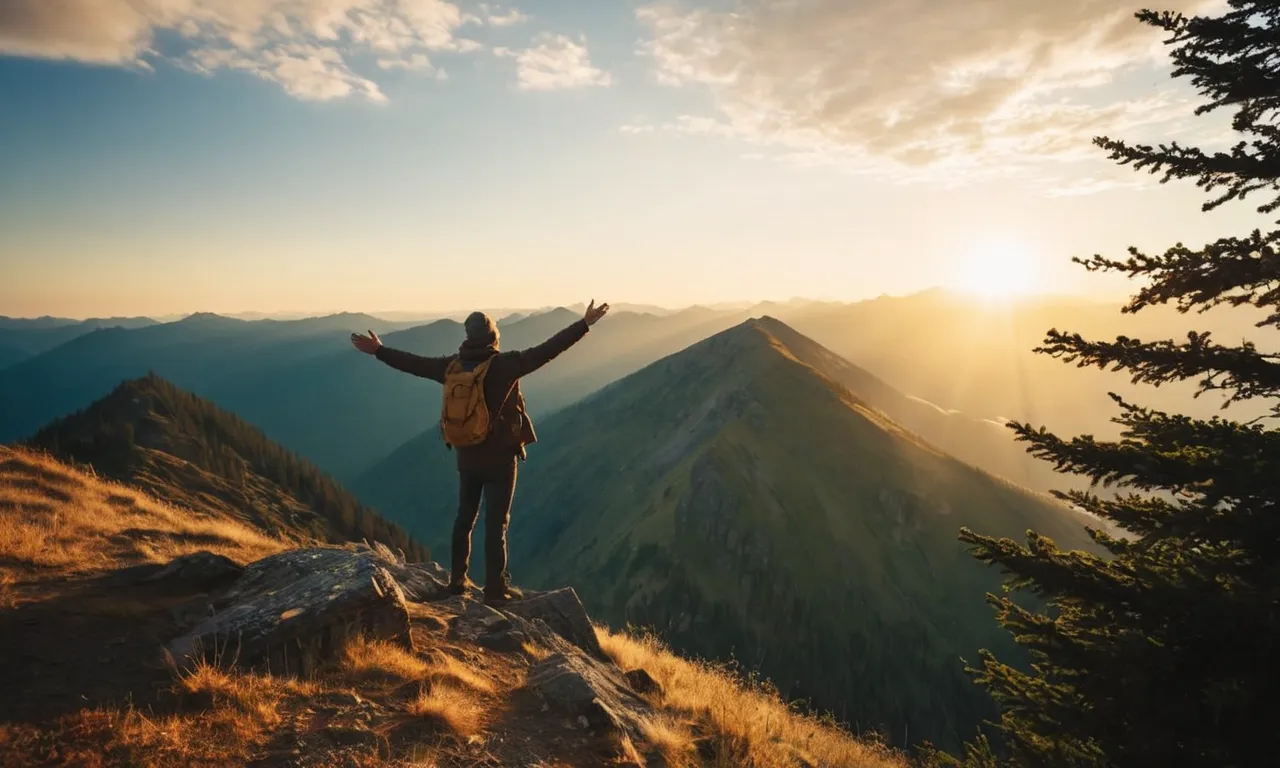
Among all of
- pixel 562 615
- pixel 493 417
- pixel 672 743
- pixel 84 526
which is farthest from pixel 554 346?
pixel 84 526

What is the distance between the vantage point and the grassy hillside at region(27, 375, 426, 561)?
3653cm

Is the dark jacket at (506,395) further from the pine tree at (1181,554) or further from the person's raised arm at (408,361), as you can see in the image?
the pine tree at (1181,554)

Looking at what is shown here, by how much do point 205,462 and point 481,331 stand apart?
55.4m

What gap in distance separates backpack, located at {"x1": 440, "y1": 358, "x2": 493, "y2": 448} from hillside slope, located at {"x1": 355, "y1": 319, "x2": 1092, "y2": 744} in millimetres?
92282

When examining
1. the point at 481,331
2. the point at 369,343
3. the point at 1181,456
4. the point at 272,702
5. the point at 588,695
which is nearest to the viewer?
the point at 272,702

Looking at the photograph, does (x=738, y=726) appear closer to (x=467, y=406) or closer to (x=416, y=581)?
(x=467, y=406)

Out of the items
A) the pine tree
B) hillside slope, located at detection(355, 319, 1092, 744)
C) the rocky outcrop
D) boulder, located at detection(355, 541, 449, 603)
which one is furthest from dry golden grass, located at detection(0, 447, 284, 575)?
hillside slope, located at detection(355, 319, 1092, 744)

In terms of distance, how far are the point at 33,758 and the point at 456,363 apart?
5609 millimetres

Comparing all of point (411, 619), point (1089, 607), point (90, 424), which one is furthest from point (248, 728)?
point (90, 424)

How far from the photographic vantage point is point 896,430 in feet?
412

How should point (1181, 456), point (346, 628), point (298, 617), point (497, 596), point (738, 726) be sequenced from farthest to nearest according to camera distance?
point (497, 596)
point (738, 726)
point (346, 628)
point (298, 617)
point (1181, 456)

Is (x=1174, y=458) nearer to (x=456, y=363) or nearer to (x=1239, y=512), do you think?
(x=1239, y=512)

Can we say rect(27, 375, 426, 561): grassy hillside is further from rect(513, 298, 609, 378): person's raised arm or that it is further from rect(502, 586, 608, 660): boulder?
rect(513, 298, 609, 378): person's raised arm

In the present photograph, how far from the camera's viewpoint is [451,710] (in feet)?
19.7
